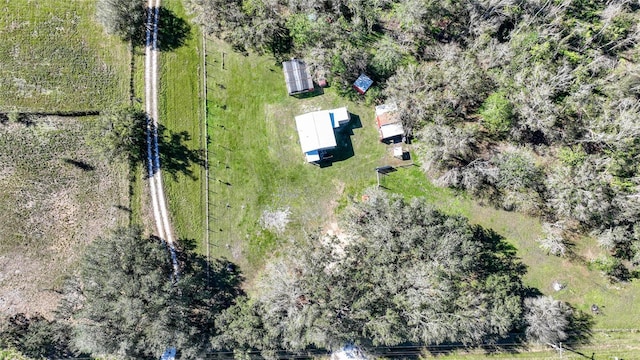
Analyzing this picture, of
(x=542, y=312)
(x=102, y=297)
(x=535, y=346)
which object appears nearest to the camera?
(x=102, y=297)

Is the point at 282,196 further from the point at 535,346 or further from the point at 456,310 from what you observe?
the point at 535,346

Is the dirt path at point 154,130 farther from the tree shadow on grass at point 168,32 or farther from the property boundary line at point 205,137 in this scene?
the property boundary line at point 205,137

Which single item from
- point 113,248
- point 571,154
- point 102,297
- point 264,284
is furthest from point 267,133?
point 571,154

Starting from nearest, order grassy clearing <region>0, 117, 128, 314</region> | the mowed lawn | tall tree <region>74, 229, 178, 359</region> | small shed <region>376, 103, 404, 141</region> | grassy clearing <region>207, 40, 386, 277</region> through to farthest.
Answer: tall tree <region>74, 229, 178, 359</region>
small shed <region>376, 103, 404, 141</region>
grassy clearing <region>0, 117, 128, 314</region>
the mowed lawn
grassy clearing <region>207, 40, 386, 277</region>

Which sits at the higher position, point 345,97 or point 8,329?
point 345,97

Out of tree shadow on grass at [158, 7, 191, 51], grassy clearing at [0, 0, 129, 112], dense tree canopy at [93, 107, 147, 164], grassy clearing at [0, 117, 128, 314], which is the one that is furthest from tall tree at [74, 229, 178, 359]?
tree shadow on grass at [158, 7, 191, 51]

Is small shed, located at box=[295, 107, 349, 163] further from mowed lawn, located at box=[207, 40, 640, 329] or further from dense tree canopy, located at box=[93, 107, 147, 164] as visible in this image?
dense tree canopy, located at box=[93, 107, 147, 164]
